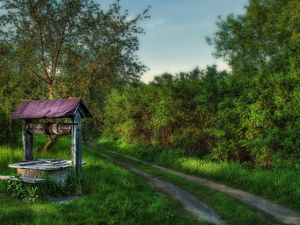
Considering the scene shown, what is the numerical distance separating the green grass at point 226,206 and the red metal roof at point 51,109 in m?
3.91

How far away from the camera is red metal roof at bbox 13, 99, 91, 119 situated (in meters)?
13.7

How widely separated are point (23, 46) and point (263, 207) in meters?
13.2

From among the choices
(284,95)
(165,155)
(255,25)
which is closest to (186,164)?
(165,155)

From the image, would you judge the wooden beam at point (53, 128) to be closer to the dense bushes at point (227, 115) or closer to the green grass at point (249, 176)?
the green grass at point (249, 176)

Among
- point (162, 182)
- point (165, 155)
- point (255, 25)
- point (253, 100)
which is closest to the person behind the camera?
point (162, 182)

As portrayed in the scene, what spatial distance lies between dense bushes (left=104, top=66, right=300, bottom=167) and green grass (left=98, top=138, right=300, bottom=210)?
877mm

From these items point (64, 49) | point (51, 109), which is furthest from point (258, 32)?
point (51, 109)

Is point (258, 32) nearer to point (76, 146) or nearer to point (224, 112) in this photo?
point (224, 112)

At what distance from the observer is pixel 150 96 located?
92.0ft

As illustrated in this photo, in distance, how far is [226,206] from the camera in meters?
12.0

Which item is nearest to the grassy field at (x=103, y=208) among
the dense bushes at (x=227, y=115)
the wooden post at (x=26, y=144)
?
the wooden post at (x=26, y=144)

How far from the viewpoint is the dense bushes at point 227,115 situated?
51.9 ft

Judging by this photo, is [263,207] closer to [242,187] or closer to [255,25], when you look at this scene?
[242,187]

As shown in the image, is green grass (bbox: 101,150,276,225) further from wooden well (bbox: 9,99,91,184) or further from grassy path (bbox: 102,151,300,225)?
wooden well (bbox: 9,99,91,184)
